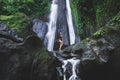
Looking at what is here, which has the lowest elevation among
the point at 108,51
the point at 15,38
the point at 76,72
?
the point at 76,72

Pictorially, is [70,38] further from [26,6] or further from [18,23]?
[18,23]

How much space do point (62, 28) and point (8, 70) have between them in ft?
22.9

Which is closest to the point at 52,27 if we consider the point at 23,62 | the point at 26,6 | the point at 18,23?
the point at 26,6

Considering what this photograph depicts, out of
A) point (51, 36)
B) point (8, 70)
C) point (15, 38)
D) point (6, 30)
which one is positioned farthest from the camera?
point (51, 36)

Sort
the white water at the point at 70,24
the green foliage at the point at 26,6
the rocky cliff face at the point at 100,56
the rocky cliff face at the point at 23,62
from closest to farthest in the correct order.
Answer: the rocky cliff face at the point at 23,62 → the rocky cliff face at the point at 100,56 → the green foliage at the point at 26,6 → the white water at the point at 70,24

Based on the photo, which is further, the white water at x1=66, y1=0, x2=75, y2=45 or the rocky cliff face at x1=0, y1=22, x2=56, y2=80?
the white water at x1=66, y1=0, x2=75, y2=45

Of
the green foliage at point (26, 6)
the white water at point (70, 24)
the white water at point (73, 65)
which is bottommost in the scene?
the white water at point (73, 65)

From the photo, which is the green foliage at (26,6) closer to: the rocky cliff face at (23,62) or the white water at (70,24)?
the white water at (70,24)

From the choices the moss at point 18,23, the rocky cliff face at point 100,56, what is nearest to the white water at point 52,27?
the moss at point 18,23

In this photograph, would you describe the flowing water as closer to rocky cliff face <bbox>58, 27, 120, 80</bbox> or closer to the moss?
rocky cliff face <bbox>58, 27, 120, 80</bbox>

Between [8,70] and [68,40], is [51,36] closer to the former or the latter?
[68,40]

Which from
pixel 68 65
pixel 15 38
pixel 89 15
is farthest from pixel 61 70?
pixel 89 15

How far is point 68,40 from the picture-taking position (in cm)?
1582

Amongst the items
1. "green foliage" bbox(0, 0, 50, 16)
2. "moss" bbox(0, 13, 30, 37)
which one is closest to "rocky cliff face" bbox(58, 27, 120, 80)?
"moss" bbox(0, 13, 30, 37)
